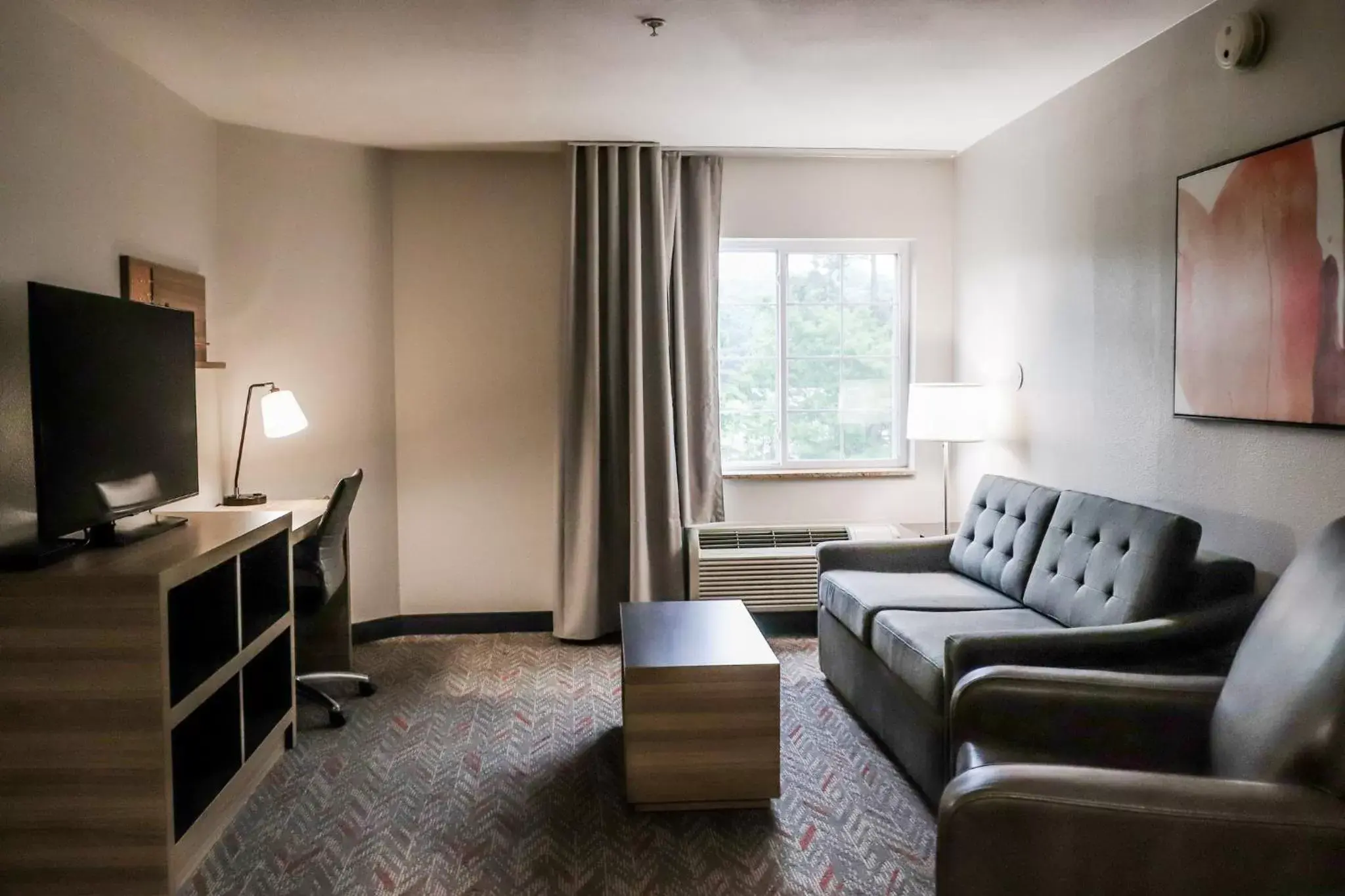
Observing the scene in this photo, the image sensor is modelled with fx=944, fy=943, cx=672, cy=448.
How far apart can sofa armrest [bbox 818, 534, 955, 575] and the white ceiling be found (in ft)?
6.00

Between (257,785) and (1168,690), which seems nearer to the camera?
(1168,690)

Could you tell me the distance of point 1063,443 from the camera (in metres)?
3.77

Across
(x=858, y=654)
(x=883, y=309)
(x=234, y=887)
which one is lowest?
(x=234, y=887)

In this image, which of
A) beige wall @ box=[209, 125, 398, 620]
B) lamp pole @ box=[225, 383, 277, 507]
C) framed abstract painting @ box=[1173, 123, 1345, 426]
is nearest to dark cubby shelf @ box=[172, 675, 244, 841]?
lamp pole @ box=[225, 383, 277, 507]

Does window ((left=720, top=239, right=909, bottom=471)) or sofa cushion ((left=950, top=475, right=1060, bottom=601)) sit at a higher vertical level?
window ((left=720, top=239, right=909, bottom=471))

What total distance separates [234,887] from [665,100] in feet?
10.2

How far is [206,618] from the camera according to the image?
282cm

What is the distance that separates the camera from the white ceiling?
2883mm

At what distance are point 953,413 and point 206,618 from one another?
302cm

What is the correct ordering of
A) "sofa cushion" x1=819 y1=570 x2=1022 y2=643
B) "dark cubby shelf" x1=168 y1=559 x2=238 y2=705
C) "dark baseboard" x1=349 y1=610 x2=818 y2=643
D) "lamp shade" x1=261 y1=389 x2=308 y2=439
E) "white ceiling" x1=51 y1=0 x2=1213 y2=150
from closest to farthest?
"dark cubby shelf" x1=168 y1=559 x2=238 y2=705 < "white ceiling" x1=51 y1=0 x2=1213 y2=150 < "sofa cushion" x1=819 y1=570 x2=1022 y2=643 < "lamp shade" x1=261 y1=389 x2=308 y2=439 < "dark baseboard" x1=349 y1=610 x2=818 y2=643

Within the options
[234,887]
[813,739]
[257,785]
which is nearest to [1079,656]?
[813,739]

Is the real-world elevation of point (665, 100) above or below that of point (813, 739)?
above

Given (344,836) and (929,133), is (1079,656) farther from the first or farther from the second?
(929,133)

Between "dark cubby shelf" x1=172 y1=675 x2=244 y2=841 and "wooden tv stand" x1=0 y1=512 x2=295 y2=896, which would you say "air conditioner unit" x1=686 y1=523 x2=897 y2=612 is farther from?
"wooden tv stand" x1=0 y1=512 x2=295 y2=896
